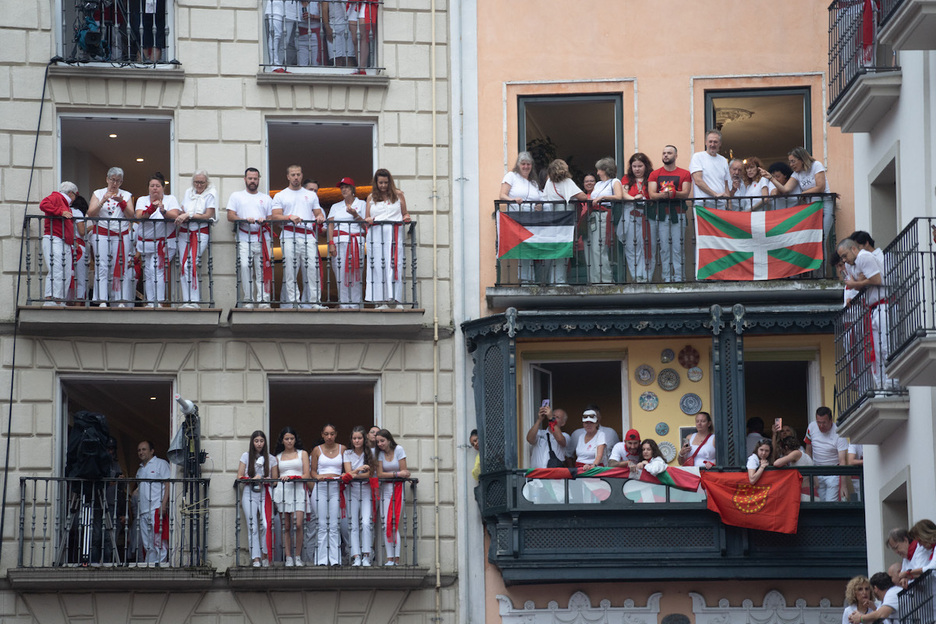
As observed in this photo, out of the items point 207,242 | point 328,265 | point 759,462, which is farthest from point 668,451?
point 207,242

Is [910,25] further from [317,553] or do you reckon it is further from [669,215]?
[317,553]

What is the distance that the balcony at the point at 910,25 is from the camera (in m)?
21.1

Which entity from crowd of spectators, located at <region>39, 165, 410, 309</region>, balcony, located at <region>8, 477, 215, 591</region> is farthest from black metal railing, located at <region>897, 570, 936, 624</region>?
balcony, located at <region>8, 477, 215, 591</region>

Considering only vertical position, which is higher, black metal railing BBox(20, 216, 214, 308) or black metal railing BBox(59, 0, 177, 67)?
black metal railing BBox(59, 0, 177, 67)

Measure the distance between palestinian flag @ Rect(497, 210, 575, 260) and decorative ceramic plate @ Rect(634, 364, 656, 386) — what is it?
6.33 ft

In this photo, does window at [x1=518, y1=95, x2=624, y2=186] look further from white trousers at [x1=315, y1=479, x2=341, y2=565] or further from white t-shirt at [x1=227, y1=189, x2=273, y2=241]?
white trousers at [x1=315, y1=479, x2=341, y2=565]

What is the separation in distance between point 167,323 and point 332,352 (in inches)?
89.9

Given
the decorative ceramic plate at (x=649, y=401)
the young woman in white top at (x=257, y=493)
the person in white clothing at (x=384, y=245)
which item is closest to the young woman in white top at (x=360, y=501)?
the young woman in white top at (x=257, y=493)

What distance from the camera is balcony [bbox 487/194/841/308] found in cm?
2817

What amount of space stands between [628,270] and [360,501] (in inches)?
191

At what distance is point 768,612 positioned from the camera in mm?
27312

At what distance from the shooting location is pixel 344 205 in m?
28.7

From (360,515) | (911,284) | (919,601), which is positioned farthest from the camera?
(360,515)

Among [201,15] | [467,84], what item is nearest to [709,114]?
[467,84]
